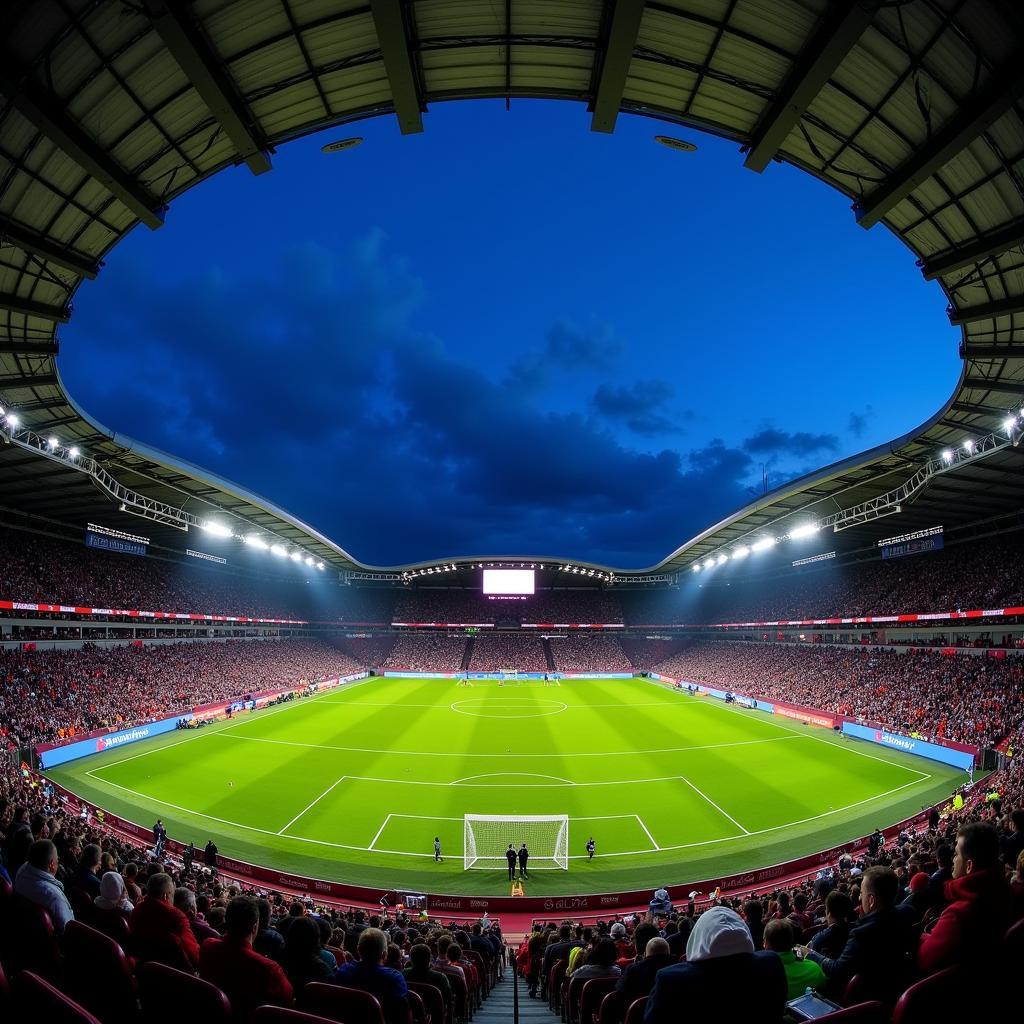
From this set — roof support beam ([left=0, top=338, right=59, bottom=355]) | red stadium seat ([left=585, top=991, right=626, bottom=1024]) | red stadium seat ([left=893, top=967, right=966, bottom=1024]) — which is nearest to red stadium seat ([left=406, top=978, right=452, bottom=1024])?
red stadium seat ([left=585, top=991, right=626, bottom=1024])

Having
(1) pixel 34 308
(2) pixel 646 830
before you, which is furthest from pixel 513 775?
(1) pixel 34 308

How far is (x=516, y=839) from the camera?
→ 2245 cm

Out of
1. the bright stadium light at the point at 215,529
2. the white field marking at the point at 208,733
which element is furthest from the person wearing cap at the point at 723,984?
the bright stadium light at the point at 215,529

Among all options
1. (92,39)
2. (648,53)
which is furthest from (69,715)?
(648,53)

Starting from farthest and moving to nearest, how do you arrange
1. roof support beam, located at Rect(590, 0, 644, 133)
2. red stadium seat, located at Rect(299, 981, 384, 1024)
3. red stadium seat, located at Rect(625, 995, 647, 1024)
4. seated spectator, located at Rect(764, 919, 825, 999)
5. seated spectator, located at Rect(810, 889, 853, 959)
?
roof support beam, located at Rect(590, 0, 644, 133) < seated spectator, located at Rect(810, 889, 853, 959) < seated spectator, located at Rect(764, 919, 825, 999) < red stadium seat, located at Rect(625, 995, 647, 1024) < red stadium seat, located at Rect(299, 981, 384, 1024)

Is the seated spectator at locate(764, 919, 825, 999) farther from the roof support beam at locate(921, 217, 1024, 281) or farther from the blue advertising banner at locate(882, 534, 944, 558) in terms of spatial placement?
the blue advertising banner at locate(882, 534, 944, 558)

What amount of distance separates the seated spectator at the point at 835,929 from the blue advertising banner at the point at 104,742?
3488cm

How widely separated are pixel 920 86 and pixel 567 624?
79441 millimetres

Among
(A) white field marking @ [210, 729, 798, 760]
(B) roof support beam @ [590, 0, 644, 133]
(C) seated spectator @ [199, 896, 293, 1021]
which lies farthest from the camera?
(A) white field marking @ [210, 729, 798, 760]

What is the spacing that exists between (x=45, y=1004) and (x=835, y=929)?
5988 mm

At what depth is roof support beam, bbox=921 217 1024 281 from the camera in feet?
42.7

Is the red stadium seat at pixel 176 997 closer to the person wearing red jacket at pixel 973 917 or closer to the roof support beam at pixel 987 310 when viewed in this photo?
the person wearing red jacket at pixel 973 917

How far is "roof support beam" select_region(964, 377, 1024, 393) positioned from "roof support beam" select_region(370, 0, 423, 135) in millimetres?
21606

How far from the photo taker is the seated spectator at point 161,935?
4.37 m
